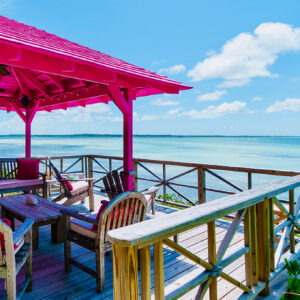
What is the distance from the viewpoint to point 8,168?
6051 millimetres

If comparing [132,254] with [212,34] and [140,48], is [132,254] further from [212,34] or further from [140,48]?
[140,48]

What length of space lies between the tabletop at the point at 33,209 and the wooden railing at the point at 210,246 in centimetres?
168

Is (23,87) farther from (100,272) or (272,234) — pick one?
(272,234)

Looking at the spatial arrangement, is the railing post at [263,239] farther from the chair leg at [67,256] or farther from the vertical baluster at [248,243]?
the chair leg at [67,256]

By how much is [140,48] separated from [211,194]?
1526 centimetres

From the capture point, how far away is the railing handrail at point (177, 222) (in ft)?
3.48

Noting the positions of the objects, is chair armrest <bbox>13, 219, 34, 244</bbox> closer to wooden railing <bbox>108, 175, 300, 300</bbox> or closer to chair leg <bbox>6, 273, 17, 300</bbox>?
chair leg <bbox>6, 273, 17, 300</bbox>

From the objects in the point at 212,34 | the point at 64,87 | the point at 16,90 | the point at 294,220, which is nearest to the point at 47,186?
the point at 64,87

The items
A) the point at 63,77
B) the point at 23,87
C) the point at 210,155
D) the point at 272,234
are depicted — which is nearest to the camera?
the point at 272,234

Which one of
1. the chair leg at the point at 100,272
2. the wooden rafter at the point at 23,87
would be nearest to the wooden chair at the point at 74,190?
the wooden rafter at the point at 23,87

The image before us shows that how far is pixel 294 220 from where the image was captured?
2.55m

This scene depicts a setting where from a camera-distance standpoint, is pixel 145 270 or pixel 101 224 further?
pixel 101 224

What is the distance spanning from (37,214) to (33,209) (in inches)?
11.5

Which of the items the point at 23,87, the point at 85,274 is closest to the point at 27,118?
the point at 23,87
